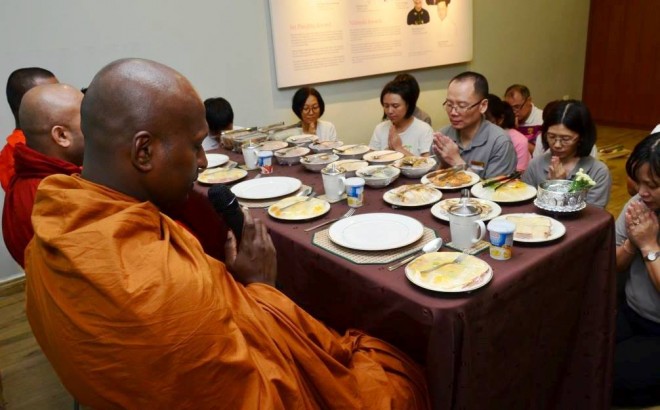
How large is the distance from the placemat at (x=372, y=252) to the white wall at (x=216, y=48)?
2535mm

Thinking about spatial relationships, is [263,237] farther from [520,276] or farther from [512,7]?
[512,7]

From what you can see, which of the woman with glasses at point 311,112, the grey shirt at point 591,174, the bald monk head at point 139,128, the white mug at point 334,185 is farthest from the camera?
the woman with glasses at point 311,112

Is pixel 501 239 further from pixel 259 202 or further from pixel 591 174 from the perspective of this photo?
pixel 591 174

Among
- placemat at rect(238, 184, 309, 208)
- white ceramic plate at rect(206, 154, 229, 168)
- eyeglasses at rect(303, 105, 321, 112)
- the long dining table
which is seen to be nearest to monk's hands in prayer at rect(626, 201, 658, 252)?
the long dining table

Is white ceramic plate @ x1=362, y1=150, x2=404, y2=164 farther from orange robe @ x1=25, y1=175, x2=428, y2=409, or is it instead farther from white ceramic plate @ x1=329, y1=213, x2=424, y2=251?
orange robe @ x1=25, y1=175, x2=428, y2=409

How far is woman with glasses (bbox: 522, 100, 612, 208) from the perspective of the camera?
78.2 inches

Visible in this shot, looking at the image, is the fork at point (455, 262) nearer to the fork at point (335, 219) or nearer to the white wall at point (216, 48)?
the fork at point (335, 219)

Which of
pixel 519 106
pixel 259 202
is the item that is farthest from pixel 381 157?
pixel 519 106

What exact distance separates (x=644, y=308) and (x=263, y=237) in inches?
56.9

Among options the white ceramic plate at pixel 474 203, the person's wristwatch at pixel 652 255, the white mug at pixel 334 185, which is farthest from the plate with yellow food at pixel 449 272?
the person's wristwatch at pixel 652 255

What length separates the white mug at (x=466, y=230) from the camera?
1.22 m

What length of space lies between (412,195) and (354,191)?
21 centimetres

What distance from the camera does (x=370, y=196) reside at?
1704 millimetres

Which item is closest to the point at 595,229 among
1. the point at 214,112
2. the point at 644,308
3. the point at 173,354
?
the point at 644,308
